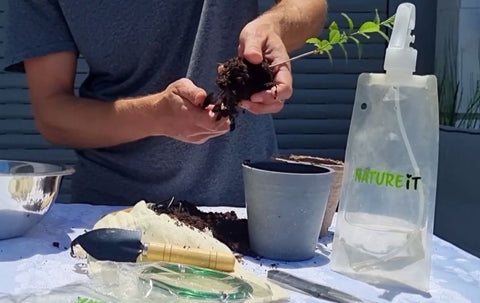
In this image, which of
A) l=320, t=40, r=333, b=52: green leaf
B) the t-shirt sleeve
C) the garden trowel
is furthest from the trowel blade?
the t-shirt sleeve

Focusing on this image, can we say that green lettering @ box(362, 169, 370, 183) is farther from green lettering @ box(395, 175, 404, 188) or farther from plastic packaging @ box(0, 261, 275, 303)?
plastic packaging @ box(0, 261, 275, 303)

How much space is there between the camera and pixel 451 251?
1.06m

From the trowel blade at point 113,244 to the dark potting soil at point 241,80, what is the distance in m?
0.25

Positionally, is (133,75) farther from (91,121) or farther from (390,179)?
(390,179)

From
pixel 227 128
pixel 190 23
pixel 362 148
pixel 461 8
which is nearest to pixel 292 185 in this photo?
pixel 362 148

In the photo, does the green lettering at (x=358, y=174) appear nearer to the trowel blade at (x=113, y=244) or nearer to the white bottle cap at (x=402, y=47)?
the white bottle cap at (x=402, y=47)

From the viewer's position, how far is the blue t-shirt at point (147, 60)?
4.88ft

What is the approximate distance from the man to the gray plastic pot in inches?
18.6

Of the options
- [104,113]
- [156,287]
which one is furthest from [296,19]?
[156,287]

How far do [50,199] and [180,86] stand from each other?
28cm

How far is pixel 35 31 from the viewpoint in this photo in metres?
1.50

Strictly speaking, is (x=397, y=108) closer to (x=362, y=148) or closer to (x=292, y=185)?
(x=362, y=148)

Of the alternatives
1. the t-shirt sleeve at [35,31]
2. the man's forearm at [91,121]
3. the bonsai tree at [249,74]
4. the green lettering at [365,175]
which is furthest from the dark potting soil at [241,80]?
the t-shirt sleeve at [35,31]

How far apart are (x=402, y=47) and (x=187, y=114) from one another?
43cm
